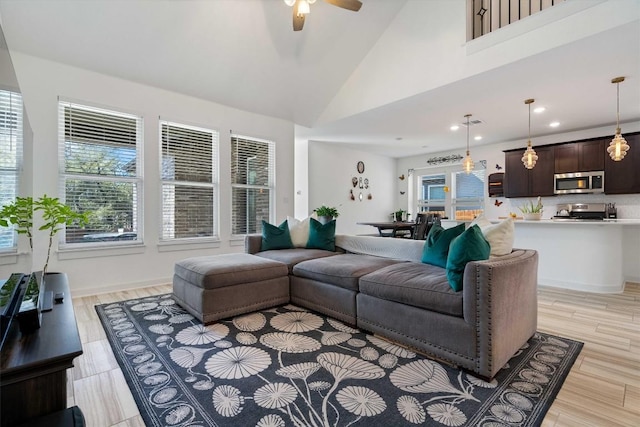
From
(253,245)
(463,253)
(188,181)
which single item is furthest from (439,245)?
(188,181)

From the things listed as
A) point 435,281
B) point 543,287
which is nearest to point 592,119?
point 543,287

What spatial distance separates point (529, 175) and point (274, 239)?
531 cm

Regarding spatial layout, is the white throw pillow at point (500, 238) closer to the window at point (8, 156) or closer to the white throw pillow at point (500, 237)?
the white throw pillow at point (500, 237)

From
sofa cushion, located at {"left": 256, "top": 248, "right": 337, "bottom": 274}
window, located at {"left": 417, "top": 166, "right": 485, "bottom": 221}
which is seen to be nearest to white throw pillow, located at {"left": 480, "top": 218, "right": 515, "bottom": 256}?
sofa cushion, located at {"left": 256, "top": 248, "right": 337, "bottom": 274}

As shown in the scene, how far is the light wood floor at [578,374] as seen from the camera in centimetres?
152

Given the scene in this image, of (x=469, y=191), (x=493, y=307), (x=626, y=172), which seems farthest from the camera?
(x=469, y=191)

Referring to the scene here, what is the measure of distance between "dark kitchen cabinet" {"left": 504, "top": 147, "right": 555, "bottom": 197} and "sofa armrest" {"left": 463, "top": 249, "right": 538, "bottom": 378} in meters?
4.86

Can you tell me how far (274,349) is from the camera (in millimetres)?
2184

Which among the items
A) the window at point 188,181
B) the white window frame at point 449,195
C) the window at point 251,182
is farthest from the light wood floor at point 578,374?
the white window frame at point 449,195

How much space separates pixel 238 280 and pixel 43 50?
3.42 metres

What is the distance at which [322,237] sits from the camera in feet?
12.8

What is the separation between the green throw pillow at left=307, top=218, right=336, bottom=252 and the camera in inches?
153

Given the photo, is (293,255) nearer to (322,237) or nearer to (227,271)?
(322,237)

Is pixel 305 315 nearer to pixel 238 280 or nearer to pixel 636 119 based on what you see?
pixel 238 280
